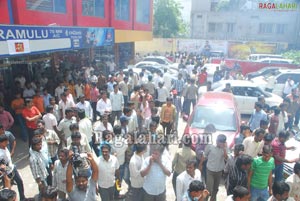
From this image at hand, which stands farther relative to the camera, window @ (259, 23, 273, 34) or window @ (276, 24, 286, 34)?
window @ (259, 23, 273, 34)

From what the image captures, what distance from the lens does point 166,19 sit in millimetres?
43469

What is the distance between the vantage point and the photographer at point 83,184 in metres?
3.71

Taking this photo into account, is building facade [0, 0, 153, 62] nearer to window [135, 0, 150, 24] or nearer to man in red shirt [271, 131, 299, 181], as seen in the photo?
window [135, 0, 150, 24]

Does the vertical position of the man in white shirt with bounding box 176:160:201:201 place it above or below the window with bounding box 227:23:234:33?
below

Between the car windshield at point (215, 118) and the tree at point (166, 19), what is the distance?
122ft

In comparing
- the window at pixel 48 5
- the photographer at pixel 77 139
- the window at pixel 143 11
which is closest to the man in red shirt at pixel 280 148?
the photographer at pixel 77 139

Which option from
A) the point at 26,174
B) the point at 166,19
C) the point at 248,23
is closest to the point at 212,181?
the point at 26,174

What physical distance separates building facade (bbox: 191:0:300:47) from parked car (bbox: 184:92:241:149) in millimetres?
30704

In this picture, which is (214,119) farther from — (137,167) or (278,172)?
(137,167)

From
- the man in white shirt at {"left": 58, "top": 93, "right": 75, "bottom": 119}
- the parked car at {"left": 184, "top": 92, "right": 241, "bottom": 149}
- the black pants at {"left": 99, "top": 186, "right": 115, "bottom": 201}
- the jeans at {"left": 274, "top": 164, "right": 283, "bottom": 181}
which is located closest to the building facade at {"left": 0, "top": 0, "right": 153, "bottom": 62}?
the man in white shirt at {"left": 58, "top": 93, "right": 75, "bottom": 119}

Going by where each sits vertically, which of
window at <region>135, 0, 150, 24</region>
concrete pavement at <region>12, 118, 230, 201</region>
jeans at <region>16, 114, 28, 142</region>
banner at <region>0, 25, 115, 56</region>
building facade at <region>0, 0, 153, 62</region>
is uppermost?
window at <region>135, 0, 150, 24</region>

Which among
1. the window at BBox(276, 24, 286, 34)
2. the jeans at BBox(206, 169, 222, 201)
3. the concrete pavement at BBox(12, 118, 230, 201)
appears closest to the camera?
the jeans at BBox(206, 169, 222, 201)

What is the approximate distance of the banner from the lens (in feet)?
21.9

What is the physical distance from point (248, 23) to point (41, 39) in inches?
1419
